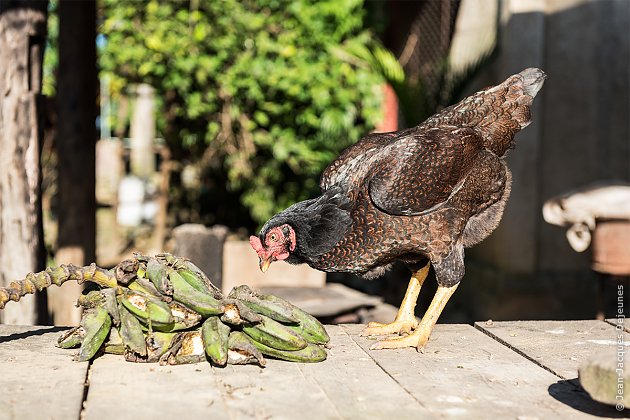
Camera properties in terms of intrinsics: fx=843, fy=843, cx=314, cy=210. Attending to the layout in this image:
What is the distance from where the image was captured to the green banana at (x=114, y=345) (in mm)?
3172

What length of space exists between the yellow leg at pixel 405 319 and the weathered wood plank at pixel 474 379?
17cm

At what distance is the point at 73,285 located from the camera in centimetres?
615

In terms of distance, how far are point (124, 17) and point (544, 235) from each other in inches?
187

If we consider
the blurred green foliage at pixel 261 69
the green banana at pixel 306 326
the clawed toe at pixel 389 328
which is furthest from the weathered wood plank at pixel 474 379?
the blurred green foliage at pixel 261 69

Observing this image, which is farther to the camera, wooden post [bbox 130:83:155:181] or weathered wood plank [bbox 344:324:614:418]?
wooden post [bbox 130:83:155:181]

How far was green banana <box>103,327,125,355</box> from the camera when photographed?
3.17 metres

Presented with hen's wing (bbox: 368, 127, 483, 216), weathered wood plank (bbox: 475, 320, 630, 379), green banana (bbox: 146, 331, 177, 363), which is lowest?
weathered wood plank (bbox: 475, 320, 630, 379)

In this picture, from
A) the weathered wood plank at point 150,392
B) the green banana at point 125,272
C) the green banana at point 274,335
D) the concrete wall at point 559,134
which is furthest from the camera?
the concrete wall at point 559,134

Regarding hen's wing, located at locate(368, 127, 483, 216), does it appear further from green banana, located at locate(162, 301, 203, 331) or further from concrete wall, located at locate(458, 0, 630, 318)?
concrete wall, located at locate(458, 0, 630, 318)

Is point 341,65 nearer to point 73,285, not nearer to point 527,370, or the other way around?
point 73,285

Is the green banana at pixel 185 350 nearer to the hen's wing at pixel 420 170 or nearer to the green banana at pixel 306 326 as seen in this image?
the green banana at pixel 306 326

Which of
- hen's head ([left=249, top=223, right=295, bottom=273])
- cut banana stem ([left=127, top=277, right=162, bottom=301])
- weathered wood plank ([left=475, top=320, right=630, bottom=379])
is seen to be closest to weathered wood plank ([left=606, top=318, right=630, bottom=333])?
weathered wood plank ([left=475, top=320, right=630, bottom=379])

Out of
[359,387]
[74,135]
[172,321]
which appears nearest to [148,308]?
[172,321]

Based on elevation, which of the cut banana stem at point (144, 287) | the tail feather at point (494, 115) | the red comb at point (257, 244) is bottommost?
the cut banana stem at point (144, 287)
